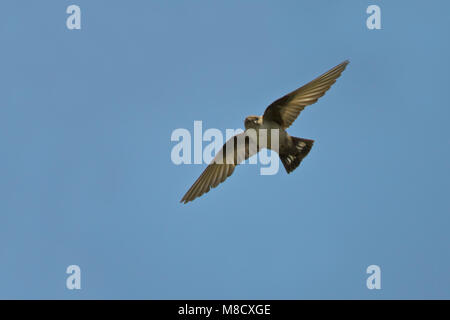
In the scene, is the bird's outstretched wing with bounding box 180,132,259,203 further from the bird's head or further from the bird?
the bird's head

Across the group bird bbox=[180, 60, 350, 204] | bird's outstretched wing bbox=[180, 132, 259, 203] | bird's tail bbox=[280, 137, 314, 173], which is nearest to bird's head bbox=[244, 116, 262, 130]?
bird bbox=[180, 60, 350, 204]

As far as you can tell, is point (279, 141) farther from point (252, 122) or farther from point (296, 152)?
point (252, 122)

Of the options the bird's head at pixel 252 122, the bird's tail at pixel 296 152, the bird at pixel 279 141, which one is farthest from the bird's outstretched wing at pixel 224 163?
the bird's tail at pixel 296 152

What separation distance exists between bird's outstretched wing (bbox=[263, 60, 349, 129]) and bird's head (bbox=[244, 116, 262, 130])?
8 cm

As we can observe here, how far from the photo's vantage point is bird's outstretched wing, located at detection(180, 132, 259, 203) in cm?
738

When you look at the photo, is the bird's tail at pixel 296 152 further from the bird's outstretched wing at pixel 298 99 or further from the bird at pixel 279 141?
the bird's outstretched wing at pixel 298 99

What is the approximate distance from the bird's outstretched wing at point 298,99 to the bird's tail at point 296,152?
28cm

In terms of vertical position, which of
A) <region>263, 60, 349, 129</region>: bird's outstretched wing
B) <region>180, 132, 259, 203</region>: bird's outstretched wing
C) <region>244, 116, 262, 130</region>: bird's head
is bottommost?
<region>180, 132, 259, 203</region>: bird's outstretched wing

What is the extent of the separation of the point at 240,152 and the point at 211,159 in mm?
419

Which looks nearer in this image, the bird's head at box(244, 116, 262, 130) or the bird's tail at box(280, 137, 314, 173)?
the bird's head at box(244, 116, 262, 130)

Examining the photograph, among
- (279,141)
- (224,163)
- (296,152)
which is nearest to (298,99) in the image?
(279,141)

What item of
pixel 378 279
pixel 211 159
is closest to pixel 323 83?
pixel 211 159

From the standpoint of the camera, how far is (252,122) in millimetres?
7023

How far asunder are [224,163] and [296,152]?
98cm
